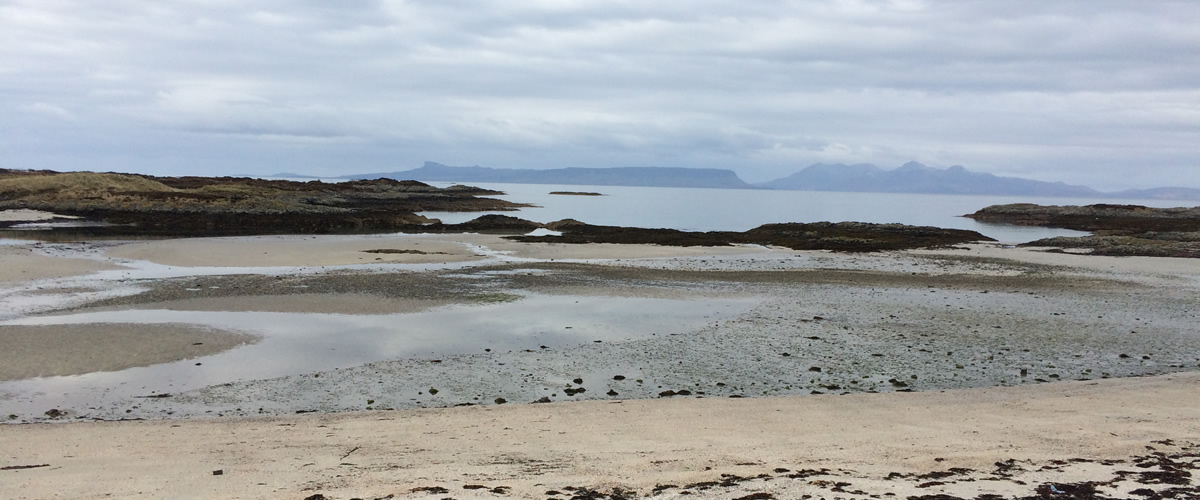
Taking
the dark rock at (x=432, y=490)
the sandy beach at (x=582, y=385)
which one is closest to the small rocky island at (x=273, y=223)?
the sandy beach at (x=582, y=385)

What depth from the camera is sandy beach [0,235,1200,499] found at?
6.86m

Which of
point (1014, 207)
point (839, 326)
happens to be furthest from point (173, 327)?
point (1014, 207)

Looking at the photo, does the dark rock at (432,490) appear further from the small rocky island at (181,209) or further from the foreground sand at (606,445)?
the small rocky island at (181,209)

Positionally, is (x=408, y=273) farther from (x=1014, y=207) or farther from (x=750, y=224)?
(x=1014, y=207)

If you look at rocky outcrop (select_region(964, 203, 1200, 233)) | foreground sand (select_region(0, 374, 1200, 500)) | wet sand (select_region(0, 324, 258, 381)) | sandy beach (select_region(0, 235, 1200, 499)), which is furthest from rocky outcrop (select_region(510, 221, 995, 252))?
foreground sand (select_region(0, 374, 1200, 500))

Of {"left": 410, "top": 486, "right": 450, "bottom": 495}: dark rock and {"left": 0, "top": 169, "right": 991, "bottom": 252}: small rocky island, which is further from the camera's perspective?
{"left": 0, "top": 169, "right": 991, "bottom": 252}: small rocky island

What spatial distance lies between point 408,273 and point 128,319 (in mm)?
9888

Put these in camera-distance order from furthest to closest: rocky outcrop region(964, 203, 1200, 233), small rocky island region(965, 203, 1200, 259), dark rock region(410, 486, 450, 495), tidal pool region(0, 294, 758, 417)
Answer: rocky outcrop region(964, 203, 1200, 233), small rocky island region(965, 203, 1200, 259), tidal pool region(0, 294, 758, 417), dark rock region(410, 486, 450, 495)

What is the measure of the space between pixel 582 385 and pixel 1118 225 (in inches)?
2542

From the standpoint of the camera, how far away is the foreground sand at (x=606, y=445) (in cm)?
654

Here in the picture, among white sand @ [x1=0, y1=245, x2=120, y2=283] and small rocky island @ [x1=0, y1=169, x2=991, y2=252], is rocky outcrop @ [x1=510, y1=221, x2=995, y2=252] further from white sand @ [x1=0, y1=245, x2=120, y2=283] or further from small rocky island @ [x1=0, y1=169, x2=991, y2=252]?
white sand @ [x1=0, y1=245, x2=120, y2=283]

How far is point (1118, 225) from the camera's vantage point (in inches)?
2351

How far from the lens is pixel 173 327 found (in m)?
15.1

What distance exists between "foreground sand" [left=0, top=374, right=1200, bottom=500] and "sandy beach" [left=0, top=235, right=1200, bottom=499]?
45mm
